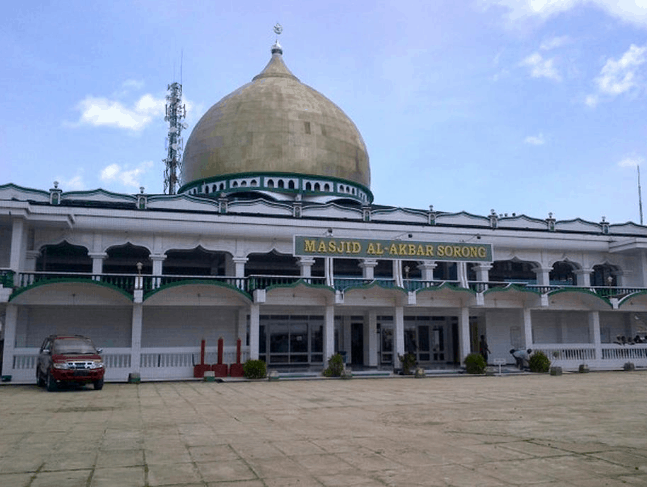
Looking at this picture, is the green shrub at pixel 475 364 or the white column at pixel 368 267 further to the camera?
the white column at pixel 368 267

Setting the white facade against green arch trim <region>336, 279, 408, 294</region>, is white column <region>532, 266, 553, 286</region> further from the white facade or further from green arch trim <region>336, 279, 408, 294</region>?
green arch trim <region>336, 279, 408, 294</region>

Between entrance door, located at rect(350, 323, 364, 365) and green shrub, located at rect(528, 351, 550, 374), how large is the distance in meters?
9.48

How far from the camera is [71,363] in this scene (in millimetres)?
21125

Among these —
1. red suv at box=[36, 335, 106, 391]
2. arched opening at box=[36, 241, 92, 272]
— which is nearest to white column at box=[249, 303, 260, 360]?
red suv at box=[36, 335, 106, 391]

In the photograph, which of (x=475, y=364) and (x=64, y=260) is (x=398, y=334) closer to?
(x=475, y=364)

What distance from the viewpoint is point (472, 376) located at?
96.6 feet

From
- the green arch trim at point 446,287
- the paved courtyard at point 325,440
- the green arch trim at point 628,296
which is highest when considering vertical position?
the green arch trim at point 446,287

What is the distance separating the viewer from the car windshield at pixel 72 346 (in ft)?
71.6

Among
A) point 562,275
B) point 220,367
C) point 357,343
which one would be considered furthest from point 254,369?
point 562,275

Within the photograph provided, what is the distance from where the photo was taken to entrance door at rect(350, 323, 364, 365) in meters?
35.0

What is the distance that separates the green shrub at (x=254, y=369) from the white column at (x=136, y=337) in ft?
15.9

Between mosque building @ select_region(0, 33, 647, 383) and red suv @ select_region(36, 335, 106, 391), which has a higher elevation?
mosque building @ select_region(0, 33, 647, 383)

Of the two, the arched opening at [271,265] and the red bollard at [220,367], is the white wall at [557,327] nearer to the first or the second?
the arched opening at [271,265]

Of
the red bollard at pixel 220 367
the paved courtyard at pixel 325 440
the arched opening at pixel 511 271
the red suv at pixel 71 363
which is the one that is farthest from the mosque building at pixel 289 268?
the paved courtyard at pixel 325 440
